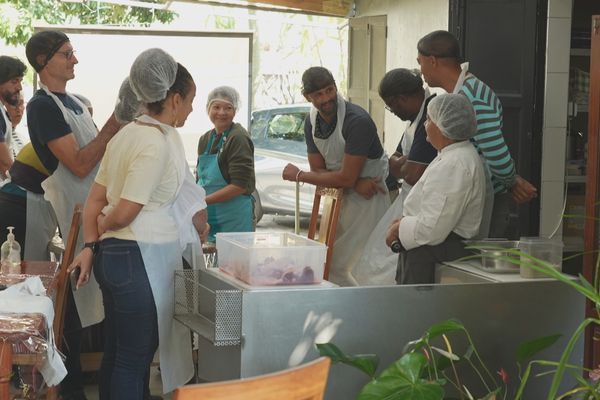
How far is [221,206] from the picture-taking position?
4922mm

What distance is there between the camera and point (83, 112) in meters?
4.31

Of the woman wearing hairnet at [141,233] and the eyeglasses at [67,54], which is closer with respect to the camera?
the woman wearing hairnet at [141,233]

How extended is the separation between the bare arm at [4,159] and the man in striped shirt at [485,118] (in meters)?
2.04

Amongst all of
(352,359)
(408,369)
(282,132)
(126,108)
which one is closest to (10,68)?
(126,108)

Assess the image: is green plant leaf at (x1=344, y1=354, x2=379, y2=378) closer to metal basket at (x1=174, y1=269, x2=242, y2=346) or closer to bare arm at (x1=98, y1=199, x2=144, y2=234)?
metal basket at (x1=174, y1=269, x2=242, y2=346)

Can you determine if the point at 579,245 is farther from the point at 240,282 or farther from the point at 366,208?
the point at 240,282

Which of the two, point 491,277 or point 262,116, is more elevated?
point 262,116

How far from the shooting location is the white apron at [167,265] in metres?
3.30

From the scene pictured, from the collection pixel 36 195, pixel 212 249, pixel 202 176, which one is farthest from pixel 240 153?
pixel 36 195

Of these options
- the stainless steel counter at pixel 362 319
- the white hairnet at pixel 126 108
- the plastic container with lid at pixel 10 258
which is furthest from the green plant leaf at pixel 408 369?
the white hairnet at pixel 126 108

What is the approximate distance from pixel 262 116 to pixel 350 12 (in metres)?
1.38

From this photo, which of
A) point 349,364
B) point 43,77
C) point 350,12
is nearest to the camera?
point 349,364

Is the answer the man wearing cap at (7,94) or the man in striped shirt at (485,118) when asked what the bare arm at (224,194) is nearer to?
the man wearing cap at (7,94)

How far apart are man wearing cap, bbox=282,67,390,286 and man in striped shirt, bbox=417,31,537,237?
725mm
